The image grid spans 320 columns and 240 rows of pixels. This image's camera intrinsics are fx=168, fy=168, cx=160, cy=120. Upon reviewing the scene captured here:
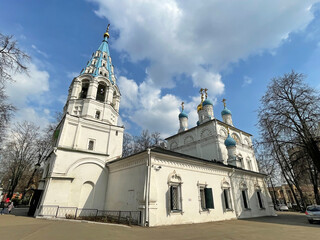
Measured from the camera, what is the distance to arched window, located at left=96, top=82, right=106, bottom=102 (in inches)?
728

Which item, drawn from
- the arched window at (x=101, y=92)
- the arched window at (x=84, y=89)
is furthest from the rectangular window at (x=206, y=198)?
the arched window at (x=84, y=89)

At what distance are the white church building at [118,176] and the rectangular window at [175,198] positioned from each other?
0.06 m

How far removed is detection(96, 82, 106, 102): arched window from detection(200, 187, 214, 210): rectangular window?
13549 millimetres

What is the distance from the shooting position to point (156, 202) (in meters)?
10.1

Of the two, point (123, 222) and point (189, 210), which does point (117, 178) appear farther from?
point (189, 210)

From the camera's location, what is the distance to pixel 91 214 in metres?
13.0

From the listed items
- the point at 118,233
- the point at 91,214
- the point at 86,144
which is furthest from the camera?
the point at 86,144

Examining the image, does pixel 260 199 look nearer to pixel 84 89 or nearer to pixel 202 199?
pixel 202 199

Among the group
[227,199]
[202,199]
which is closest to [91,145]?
[202,199]

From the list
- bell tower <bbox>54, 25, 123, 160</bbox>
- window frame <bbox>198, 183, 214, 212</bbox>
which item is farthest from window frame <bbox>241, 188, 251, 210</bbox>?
bell tower <bbox>54, 25, 123, 160</bbox>

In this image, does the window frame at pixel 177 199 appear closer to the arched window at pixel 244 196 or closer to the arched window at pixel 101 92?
the arched window at pixel 244 196

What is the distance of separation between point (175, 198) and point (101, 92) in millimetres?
13647

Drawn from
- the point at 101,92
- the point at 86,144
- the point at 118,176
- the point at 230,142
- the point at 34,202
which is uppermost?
the point at 101,92

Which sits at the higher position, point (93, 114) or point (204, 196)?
point (93, 114)
